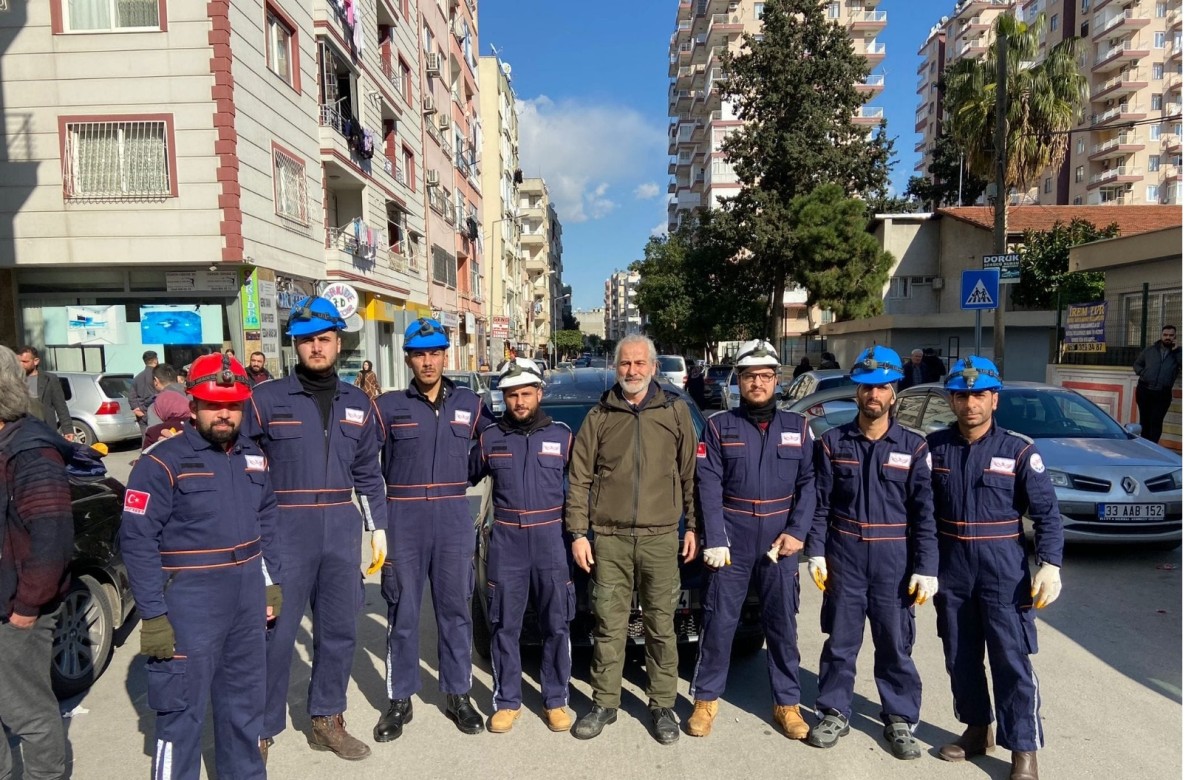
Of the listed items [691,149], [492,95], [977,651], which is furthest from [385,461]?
[691,149]

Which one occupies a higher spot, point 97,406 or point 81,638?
point 97,406

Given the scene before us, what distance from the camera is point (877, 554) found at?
141 inches

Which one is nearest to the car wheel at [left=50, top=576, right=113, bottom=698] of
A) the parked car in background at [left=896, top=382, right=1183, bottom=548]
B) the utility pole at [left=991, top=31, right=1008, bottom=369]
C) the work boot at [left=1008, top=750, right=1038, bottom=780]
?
the work boot at [left=1008, top=750, right=1038, bottom=780]

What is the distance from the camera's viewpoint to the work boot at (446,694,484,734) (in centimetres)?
384

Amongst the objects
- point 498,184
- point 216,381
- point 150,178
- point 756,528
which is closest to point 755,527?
point 756,528

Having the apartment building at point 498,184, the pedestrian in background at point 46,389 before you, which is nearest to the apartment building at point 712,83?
the apartment building at point 498,184

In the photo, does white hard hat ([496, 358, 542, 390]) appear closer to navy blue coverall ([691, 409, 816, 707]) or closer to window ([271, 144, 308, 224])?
navy blue coverall ([691, 409, 816, 707])

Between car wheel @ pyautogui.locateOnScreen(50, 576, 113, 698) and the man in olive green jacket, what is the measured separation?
3054 mm

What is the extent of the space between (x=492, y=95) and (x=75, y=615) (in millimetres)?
53301

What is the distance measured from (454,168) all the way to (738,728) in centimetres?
3637

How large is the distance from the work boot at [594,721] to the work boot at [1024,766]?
6.32ft

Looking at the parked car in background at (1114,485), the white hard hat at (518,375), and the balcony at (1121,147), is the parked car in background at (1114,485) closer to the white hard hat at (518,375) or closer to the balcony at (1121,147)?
the white hard hat at (518,375)

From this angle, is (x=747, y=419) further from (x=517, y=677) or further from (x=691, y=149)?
(x=691, y=149)

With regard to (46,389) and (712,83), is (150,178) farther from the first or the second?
(712,83)
